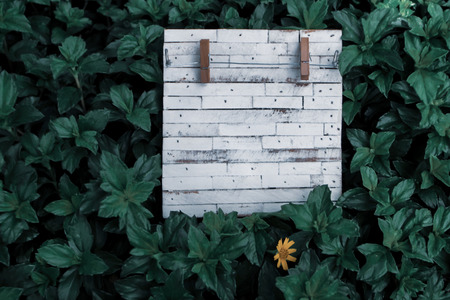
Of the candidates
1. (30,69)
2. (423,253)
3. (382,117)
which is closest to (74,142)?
(30,69)

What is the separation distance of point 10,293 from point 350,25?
5.36 feet

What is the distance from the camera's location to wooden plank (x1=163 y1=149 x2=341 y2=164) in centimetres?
182

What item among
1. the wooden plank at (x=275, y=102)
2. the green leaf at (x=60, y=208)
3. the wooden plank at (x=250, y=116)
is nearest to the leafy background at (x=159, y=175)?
the green leaf at (x=60, y=208)

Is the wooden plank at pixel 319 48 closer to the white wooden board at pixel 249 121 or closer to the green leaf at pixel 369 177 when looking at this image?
the white wooden board at pixel 249 121

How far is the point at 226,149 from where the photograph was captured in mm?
1828

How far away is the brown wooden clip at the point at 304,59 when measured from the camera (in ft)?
5.85

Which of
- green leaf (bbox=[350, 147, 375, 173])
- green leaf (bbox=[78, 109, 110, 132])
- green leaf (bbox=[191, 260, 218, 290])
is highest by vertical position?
green leaf (bbox=[78, 109, 110, 132])

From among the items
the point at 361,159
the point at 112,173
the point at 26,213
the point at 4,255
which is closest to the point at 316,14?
the point at 361,159

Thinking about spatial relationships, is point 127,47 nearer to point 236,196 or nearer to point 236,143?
point 236,143

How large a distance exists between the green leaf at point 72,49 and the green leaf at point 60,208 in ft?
1.92

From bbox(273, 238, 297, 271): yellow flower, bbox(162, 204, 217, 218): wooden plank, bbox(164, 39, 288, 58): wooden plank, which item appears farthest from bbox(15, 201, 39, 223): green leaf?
bbox(273, 238, 297, 271): yellow flower

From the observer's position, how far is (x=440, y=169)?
179 cm

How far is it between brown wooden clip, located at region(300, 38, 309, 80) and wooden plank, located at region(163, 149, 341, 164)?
0.30 metres

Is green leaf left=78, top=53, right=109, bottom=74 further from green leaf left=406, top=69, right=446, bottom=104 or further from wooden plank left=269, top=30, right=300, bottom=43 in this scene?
green leaf left=406, top=69, right=446, bottom=104
